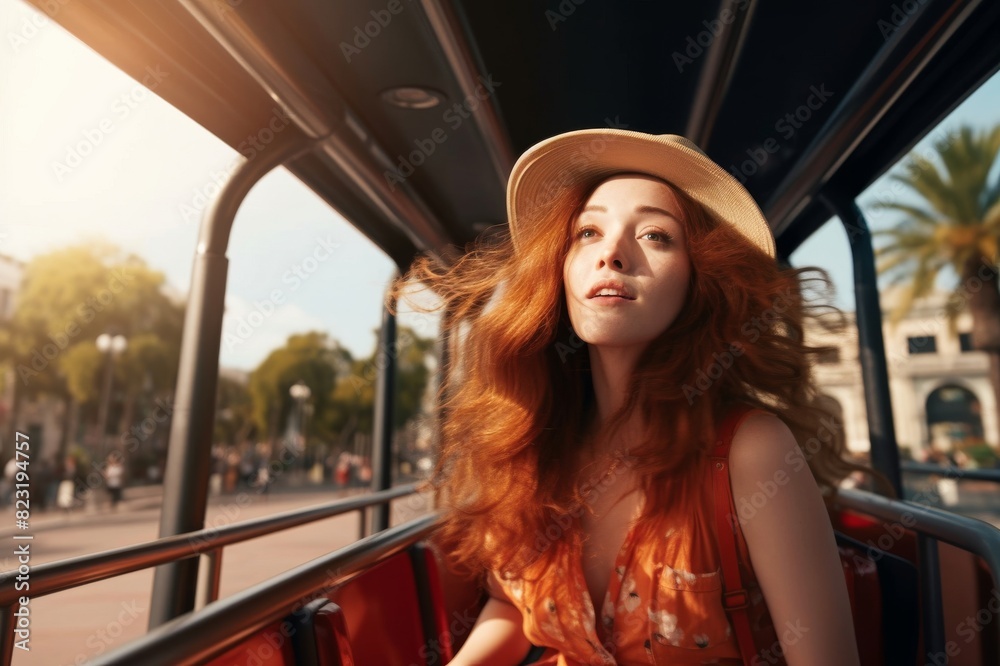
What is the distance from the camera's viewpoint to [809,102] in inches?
120

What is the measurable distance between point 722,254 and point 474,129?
207 centimetres

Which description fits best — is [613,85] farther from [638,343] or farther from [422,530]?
[422,530]

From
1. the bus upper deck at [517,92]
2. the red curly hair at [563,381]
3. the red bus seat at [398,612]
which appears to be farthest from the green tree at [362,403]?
the red curly hair at [563,381]

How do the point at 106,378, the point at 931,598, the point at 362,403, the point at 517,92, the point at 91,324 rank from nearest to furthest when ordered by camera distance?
the point at 931,598, the point at 517,92, the point at 91,324, the point at 106,378, the point at 362,403

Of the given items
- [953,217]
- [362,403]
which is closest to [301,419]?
[362,403]

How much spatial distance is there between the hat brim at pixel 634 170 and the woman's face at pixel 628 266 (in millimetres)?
60

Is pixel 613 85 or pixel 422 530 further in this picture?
pixel 613 85

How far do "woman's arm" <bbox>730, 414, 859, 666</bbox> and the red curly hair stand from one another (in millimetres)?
→ 128

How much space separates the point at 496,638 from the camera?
160 cm

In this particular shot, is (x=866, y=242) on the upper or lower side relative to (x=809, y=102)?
lower

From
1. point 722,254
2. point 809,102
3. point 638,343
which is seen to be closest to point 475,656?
point 638,343

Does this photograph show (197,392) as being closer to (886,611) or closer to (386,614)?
(386,614)

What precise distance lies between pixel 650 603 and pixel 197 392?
1668 mm

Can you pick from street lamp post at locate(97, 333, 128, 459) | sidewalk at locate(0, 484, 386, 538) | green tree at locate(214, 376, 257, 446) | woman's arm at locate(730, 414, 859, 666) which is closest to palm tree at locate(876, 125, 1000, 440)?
woman's arm at locate(730, 414, 859, 666)
